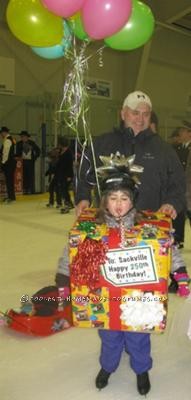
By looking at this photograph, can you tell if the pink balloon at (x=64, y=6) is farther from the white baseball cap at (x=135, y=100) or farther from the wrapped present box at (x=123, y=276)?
the wrapped present box at (x=123, y=276)

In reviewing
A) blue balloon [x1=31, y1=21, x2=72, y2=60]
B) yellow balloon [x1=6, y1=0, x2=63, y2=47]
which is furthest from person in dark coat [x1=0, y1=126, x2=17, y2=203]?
yellow balloon [x1=6, y1=0, x2=63, y2=47]

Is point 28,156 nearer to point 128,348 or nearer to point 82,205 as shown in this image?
point 82,205

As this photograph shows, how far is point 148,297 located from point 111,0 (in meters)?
1.44

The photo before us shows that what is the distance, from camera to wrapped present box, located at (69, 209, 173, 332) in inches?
65.5

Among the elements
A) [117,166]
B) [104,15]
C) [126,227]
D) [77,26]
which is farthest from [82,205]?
[77,26]

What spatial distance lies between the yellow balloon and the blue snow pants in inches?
62.5

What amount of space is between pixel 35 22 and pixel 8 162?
238 inches

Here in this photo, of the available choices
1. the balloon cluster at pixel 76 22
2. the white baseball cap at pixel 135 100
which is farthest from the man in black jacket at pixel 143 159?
the balloon cluster at pixel 76 22

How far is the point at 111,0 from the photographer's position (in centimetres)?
216

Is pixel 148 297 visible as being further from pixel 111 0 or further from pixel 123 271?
pixel 111 0

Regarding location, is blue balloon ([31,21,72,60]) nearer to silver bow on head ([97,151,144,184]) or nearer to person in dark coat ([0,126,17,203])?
silver bow on head ([97,151,144,184])

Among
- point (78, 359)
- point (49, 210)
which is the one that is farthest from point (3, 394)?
point (49, 210)

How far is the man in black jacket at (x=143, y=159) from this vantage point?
2.17 m

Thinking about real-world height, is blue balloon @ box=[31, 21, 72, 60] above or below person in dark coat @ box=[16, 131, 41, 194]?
above
